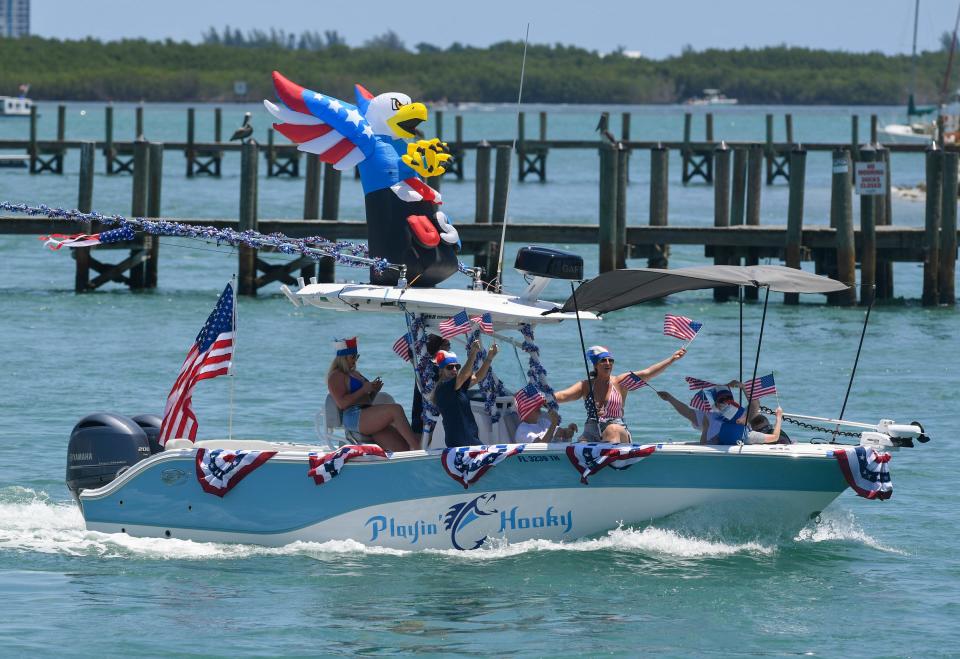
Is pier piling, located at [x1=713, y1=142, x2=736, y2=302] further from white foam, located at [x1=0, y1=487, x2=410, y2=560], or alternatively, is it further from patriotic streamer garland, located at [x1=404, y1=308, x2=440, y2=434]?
patriotic streamer garland, located at [x1=404, y1=308, x2=440, y2=434]

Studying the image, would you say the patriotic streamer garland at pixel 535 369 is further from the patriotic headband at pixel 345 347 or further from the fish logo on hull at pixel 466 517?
the patriotic headband at pixel 345 347

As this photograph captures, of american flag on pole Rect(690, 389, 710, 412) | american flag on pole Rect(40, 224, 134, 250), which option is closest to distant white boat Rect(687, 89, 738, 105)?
american flag on pole Rect(40, 224, 134, 250)

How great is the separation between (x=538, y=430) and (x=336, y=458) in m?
1.46

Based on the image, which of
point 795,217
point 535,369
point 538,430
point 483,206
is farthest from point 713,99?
point 535,369

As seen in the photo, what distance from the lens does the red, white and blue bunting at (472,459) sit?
12.5 metres

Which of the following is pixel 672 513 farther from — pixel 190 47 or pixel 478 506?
pixel 190 47

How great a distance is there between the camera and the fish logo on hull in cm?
1271

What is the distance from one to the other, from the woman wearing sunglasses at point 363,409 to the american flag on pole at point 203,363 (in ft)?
2.82

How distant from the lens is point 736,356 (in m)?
23.8

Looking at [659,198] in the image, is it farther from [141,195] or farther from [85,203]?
[85,203]

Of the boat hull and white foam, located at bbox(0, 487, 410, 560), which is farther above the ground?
the boat hull

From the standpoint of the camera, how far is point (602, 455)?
12.5 metres

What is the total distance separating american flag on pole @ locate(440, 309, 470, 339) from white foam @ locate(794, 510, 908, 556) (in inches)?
114

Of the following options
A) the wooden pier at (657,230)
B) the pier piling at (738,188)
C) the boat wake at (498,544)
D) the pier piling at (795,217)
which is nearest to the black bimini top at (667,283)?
the boat wake at (498,544)
